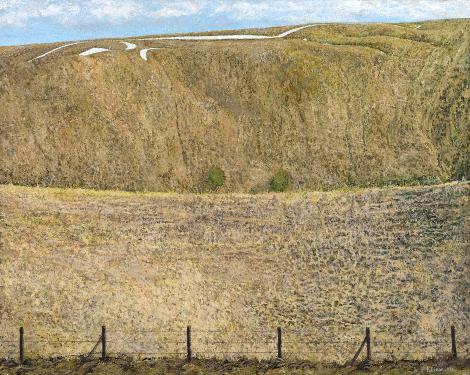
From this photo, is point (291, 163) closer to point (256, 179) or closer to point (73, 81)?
point (256, 179)

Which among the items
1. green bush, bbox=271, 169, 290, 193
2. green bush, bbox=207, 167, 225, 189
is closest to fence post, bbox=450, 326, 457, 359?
green bush, bbox=271, 169, 290, 193

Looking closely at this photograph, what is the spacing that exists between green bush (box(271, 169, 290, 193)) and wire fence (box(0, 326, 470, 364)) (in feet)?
50.9

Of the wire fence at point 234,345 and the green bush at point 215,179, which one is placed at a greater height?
the green bush at point 215,179

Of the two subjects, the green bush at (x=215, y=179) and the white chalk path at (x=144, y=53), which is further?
the white chalk path at (x=144, y=53)

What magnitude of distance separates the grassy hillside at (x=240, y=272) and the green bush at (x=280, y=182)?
3309mm

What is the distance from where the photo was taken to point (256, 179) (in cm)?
4347

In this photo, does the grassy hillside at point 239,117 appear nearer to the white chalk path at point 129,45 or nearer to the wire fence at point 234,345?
the white chalk path at point 129,45

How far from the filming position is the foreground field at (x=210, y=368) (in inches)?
973

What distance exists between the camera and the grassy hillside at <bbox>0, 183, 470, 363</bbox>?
28.1 m

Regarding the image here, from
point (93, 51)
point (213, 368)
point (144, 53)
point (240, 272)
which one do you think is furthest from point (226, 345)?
point (93, 51)

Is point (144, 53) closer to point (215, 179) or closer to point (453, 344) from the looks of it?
point (215, 179)

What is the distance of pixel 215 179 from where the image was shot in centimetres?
4284

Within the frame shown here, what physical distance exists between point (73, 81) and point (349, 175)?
21.5 metres

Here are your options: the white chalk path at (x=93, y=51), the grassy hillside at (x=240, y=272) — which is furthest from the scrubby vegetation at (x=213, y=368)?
the white chalk path at (x=93, y=51)
